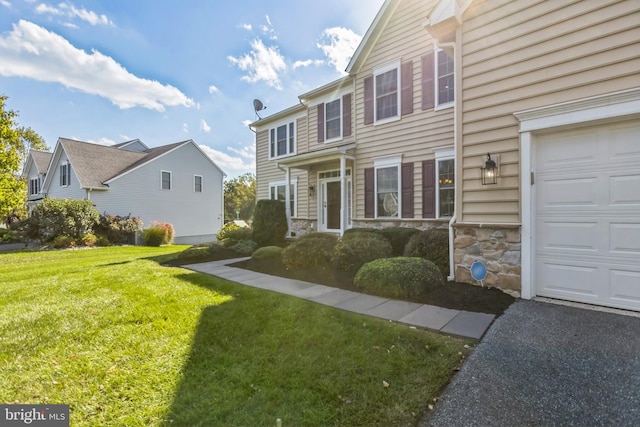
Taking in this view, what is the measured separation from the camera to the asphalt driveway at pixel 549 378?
178cm

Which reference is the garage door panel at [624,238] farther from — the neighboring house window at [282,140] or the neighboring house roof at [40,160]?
the neighboring house roof at [40,160]

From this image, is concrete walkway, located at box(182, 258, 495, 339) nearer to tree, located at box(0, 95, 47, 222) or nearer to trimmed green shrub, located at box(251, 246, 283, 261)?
trimmed green shrub, located at box(251, 246, 283, 261)

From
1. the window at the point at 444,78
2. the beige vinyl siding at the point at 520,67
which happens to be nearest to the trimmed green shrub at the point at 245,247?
the beige vinyl siding at the point at 520,67

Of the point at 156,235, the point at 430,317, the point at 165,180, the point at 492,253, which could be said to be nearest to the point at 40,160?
the point at 165,180

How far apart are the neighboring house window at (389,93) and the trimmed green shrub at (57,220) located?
13.5 m

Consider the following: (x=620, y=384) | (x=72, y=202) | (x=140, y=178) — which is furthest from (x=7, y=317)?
(x=140, y=178)

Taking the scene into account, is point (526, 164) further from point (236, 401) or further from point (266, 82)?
point (266, 82)

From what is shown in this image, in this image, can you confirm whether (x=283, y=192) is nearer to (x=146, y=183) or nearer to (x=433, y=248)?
(x=433, y=248)

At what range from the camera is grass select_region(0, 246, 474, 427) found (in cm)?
187

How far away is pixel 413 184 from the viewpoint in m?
7.76

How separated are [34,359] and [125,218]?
15779 mm

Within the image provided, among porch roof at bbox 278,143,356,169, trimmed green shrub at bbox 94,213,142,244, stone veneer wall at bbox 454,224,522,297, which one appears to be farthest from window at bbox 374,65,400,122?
trimmed green shrub at bbox 94,213,142,244

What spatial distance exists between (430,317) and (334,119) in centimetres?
809

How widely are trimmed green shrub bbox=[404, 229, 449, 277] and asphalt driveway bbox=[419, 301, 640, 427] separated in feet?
7.06
